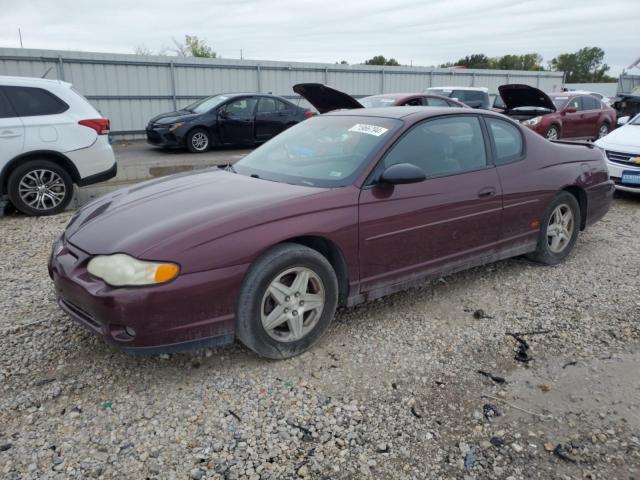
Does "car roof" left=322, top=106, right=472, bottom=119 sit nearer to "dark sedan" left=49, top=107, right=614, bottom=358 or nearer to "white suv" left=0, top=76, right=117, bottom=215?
"dark sedan" left=49, top=107, right=614, bottom=358

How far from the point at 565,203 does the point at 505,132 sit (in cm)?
101

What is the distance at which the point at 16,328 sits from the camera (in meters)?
3.67

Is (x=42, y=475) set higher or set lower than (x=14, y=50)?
lower

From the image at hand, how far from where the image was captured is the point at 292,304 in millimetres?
3270

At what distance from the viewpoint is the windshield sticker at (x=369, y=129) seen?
12.6ft

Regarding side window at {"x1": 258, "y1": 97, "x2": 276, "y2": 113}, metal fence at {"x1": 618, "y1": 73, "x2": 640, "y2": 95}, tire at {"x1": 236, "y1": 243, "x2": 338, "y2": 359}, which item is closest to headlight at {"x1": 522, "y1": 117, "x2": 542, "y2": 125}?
side window at {"x1": 258, "y1": 97, "x2": 276, "y2": 113}

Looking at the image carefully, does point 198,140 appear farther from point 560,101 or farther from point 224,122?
point 560,101

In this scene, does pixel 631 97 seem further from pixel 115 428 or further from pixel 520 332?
pixel 115 428

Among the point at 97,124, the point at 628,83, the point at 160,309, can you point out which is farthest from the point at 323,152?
the point at 628,83

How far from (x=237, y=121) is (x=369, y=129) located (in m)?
10.2

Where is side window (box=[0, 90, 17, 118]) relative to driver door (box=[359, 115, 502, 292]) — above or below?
above

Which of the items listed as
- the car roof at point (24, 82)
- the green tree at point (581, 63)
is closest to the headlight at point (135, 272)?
the car roof at point (24, 82)

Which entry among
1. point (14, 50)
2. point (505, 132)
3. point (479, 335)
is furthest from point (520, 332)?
point (14, 50)

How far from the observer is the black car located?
42.3 feet
